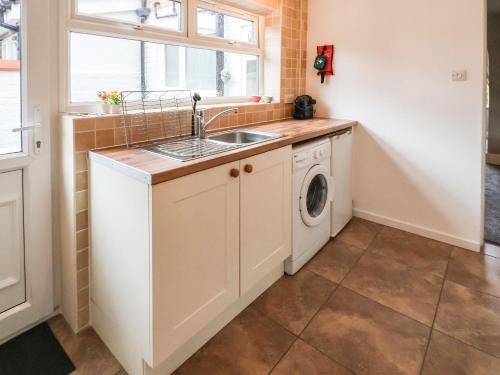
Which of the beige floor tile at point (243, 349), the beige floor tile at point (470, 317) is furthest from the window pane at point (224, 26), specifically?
the beige floor tile at point (470, 317)

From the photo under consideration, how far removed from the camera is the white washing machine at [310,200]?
6.95 ft

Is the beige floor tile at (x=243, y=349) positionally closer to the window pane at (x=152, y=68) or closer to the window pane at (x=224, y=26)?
the window pane at (x=152, y=68)

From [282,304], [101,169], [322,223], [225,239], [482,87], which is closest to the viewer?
[101,169]

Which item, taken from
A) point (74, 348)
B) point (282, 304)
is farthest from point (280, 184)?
point (74, 348)

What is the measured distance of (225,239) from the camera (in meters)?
1.58

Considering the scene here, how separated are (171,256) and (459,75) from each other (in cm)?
238

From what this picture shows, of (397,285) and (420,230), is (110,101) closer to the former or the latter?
(397,285)

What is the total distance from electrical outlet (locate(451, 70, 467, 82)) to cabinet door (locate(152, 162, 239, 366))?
1.91 m

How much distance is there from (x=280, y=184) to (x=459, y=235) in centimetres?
165

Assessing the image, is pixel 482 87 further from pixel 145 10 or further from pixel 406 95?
pixel 145 10

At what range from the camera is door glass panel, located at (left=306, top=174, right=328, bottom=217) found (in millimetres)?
2420

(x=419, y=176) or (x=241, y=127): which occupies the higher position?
(x=241, y=127)

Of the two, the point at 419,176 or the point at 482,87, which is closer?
the point at 482,87

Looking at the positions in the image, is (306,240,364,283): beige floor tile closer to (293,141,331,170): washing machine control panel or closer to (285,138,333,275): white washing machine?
(285,138,333,275): white washing machine
